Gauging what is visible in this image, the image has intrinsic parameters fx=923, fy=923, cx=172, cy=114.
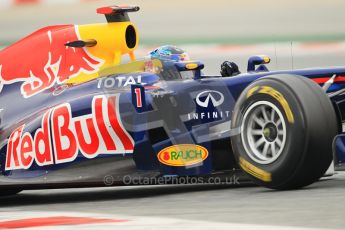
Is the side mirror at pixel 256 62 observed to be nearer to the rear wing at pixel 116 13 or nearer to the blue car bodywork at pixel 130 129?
the blue car bodywork at pixel 130 129

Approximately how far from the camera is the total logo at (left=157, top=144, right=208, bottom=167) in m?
7.27

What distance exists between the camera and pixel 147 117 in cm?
744

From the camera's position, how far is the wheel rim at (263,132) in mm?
6594

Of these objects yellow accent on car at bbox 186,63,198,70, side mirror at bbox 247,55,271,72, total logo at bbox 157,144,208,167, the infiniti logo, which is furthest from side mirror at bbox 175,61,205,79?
total logo at bbox 157,144,208,167

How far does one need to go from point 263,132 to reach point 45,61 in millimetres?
2540

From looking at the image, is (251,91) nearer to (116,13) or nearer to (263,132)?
(263,132)

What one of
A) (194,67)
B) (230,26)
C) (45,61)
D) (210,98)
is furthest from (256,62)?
(45,61)

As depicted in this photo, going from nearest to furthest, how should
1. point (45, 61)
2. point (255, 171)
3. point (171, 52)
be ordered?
point (255, 171) < point (45, 61) < point (171, 52)

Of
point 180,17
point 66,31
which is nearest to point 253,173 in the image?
point 180,17

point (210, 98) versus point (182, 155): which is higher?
point (210, 98)

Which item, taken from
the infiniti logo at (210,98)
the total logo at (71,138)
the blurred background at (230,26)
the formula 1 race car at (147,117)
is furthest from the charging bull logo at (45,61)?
the infiniti logo at (210,98)

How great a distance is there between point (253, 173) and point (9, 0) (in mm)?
4246

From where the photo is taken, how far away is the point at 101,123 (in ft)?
24.7

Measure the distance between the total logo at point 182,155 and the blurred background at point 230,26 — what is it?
1.07 metres
